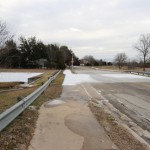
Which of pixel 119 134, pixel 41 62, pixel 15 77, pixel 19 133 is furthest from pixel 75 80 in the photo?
pixel 41 62

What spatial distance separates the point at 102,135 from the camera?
7.42 metres

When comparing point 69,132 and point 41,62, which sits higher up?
point 41,62

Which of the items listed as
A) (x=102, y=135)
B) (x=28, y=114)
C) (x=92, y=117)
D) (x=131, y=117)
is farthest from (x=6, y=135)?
(x=131, y=117)

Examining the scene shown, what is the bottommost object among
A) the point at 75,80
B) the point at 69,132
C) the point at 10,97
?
the point at 75,80

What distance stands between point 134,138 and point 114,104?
6.33 metres

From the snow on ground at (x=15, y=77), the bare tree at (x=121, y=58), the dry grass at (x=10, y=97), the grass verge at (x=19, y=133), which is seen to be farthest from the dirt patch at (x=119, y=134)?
the bare tree at (x=121, y=58)

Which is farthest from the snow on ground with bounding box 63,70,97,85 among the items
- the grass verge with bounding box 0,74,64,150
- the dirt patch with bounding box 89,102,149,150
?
the grass verge with bounding box 0,74,64,150

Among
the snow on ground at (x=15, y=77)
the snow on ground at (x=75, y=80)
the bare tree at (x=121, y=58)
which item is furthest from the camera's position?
the bare tree at (x=121, y=58)

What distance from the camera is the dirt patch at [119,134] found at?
6.60 meters

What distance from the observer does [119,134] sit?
764cm

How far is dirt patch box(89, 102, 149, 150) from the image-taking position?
21.7 ft

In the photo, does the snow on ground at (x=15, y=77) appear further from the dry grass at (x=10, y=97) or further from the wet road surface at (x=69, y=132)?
the wet road surface at (x=69, y=132)

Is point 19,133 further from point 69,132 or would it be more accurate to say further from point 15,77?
point 15,77

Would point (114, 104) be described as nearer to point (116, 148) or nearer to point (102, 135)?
point (102, 135)
